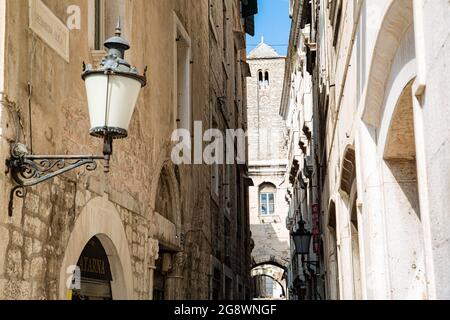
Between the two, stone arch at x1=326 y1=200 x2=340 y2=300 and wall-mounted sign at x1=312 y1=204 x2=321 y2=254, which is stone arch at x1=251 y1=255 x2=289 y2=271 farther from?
stone arch at x1=326 y1=200 x2=340 y2=300

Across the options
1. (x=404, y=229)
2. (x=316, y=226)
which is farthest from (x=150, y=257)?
(x=316, y=226)

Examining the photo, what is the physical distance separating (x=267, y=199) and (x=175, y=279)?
106 ft

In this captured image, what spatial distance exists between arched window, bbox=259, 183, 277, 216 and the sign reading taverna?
36.7m

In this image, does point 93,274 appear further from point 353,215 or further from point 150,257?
point 353,215

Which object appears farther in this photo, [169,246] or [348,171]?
[169,246]

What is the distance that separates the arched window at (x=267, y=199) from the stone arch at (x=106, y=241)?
114ft

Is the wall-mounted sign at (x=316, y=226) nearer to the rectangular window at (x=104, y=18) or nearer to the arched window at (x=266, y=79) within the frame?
the rectangular window at (x=104, y=18)

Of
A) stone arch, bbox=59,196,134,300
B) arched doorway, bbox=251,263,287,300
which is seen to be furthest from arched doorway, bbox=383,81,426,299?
arched doorway, bbox=251,263,287,300

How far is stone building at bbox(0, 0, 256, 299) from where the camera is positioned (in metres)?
4.95

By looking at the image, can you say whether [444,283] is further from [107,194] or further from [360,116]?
[107,194]

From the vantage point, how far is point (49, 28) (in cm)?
564

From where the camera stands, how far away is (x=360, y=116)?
21.1 ft

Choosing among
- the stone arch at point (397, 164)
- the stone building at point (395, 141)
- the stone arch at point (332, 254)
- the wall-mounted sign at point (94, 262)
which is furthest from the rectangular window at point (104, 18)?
the stone arch at point (332, 254)

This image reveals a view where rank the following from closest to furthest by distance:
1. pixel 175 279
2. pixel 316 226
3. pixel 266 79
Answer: pixel 175 279 < pixel 316 226 < pixel 266 79
